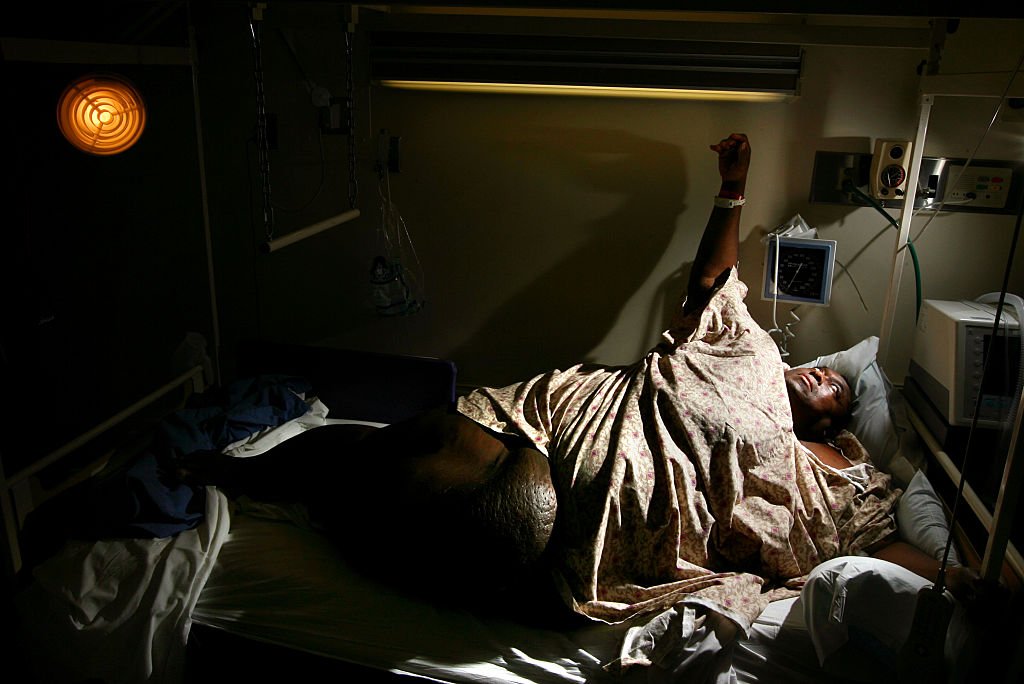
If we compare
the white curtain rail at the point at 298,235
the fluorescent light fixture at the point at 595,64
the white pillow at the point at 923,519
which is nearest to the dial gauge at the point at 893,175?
the fluorescent light fixture at the point at 595,64

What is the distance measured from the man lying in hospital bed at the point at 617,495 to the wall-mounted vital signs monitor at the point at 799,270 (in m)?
0.53

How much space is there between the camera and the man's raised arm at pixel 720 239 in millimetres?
2320

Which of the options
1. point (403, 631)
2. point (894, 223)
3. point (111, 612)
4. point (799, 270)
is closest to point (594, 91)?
point (799, 270)

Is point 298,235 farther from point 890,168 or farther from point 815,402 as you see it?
point 890,168

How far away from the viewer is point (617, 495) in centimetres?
→ 167

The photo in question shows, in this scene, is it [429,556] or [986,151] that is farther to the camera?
[986,151]

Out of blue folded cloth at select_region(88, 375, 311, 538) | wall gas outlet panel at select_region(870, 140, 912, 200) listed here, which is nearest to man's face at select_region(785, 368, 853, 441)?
wall gas outlet panel at select_region(870, 140, 912, 200)

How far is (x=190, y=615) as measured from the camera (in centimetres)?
161

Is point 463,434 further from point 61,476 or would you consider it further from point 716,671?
point 61,476

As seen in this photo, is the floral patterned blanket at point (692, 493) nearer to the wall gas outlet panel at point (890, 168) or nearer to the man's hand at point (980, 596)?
the man's hand at point (980, 596)

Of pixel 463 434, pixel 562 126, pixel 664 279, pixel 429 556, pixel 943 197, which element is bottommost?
pixel 429 556

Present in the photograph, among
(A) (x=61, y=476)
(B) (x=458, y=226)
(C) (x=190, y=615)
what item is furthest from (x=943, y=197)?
(A) (x=61, y=476)

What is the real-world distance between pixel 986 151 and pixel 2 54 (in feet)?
8.89

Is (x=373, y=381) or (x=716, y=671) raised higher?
(x=373, y=381)
